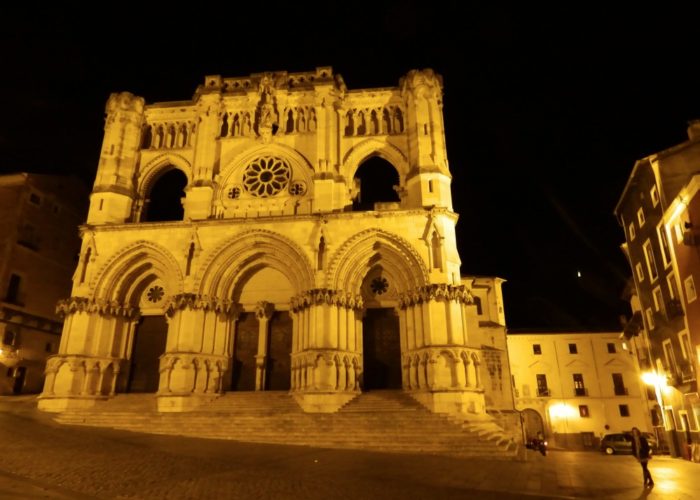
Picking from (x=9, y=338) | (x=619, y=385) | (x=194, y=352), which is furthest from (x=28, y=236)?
(x=619, y=385)

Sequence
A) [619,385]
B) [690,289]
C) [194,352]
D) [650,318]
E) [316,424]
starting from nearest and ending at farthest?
[316,424], [690,289], [194,352], [650,318], [619,385]

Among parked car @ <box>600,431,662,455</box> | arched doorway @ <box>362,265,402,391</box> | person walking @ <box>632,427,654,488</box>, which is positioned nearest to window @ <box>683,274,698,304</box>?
person walking @ <box>632,427,654,488</box>

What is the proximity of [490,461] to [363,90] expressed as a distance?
65.2ft

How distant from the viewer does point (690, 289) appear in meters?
18.3

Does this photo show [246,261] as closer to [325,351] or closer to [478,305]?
[325,351]

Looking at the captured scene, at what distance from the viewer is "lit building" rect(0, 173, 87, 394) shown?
26766 mm

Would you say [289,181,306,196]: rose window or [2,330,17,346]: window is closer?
[289,181,306,196]: rose window

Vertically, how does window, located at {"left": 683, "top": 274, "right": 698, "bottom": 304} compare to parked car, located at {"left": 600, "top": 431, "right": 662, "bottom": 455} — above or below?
above

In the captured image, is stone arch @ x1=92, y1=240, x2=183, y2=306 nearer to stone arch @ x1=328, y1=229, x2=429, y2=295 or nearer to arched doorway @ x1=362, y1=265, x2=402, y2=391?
stone arch @ x1=328, y1=229, x2=429, y2=295

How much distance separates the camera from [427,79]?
81.6 ft

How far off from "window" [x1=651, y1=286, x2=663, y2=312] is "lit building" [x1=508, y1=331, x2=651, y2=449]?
17.8 metres

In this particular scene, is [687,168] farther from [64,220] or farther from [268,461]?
[64,220]

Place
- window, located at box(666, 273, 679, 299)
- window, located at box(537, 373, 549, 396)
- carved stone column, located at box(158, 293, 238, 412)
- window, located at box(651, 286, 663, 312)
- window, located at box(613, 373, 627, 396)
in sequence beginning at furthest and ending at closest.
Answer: window, located at box(537, 373, 549, 396), window, located at box(613, 373, 627, 396), window, located at box(651, 286, 663, 312), carved stone column, located at box(158, 293, 238, 412), window, located at box(666, 273, 679, 299)

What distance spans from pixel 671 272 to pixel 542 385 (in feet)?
73.6
